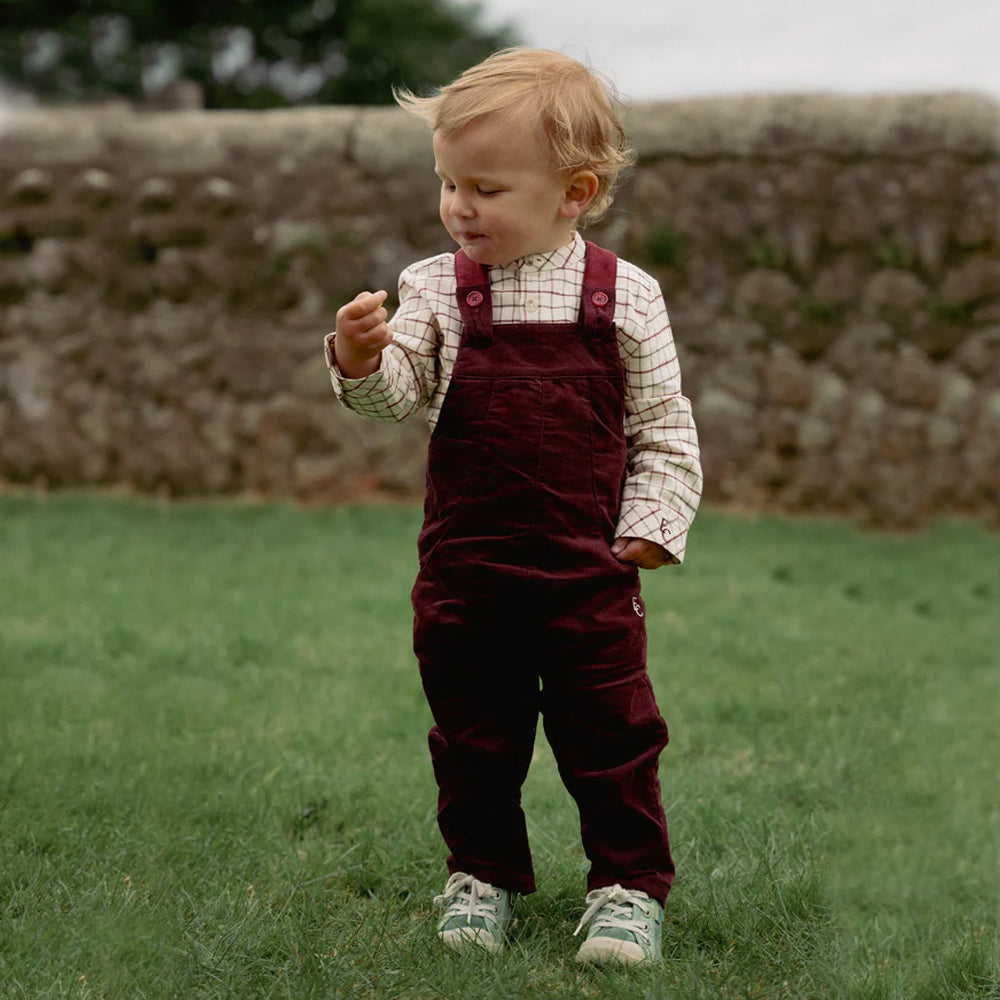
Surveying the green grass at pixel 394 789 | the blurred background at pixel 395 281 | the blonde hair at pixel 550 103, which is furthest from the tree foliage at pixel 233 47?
the blonde hair at pixel 550 103

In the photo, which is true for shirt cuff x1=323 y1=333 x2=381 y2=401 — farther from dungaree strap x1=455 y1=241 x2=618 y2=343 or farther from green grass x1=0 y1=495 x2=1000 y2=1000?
green grass x1=0 y1=495 x2=1000 y2=1000

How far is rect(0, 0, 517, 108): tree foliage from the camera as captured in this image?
14.7 metres

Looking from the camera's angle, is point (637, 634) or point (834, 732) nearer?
point (637, 634)

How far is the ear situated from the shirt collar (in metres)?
0.06

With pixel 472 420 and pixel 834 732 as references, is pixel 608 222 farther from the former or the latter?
pixel 472 420

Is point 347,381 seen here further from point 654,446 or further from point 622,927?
point 622,927

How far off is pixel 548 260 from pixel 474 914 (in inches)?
43.2

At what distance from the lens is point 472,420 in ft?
6.84

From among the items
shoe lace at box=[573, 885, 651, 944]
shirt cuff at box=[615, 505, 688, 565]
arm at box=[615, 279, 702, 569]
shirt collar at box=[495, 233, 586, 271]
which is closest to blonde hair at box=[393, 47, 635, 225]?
shirt collar at box=[495, 233, 586, 271]

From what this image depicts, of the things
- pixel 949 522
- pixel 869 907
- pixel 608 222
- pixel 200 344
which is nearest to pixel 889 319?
pixel 949 522

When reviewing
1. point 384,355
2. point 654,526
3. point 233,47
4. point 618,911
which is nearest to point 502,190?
point 384,355

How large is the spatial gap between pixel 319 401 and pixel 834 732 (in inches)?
159

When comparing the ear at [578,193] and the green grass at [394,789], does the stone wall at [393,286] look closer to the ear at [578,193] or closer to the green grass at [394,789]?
the green grass at [394,789]

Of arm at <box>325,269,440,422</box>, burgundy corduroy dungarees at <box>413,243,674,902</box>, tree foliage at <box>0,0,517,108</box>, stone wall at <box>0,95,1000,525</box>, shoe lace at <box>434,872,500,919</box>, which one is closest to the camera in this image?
arm at <box>325,269,440,422</box>
